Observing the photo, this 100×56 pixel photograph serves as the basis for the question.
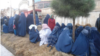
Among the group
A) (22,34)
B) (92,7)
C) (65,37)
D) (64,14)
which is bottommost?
(22,34)

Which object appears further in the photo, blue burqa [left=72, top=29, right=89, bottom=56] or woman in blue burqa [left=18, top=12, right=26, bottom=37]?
woman in blue burqa [left=18, top=12, right=26, bottom=37]

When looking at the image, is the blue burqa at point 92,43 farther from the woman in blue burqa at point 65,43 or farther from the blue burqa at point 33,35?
the blue burqa at point 33,35

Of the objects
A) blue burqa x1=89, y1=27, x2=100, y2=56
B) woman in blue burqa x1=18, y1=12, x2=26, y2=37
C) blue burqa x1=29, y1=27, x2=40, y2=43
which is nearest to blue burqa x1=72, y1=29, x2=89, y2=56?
blue burqa x1=89, y1=27, x2=100, y2=56

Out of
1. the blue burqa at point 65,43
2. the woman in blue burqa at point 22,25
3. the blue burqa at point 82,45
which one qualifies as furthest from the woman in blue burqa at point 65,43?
the woman in blue burqa at point 22,25

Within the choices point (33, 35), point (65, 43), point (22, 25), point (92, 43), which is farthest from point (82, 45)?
point (22, 25)

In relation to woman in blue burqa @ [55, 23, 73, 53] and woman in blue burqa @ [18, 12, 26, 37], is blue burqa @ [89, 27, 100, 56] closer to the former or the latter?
woman in blue burqa @ [55, 23, 73, 53]

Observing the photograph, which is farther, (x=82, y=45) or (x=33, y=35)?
(x=33, y=35)

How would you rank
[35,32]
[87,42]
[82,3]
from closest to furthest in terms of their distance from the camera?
[82,3] → [87,42] → [35,32]

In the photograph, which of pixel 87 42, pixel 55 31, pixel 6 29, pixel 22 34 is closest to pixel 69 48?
pixel 87 42

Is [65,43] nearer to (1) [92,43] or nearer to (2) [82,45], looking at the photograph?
(2) [82,45]

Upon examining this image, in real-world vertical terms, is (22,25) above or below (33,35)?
above

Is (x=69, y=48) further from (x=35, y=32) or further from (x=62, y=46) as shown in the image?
(x=35, y=32)

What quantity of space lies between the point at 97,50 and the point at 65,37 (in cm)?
96

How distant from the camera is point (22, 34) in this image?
5586 millimetres
